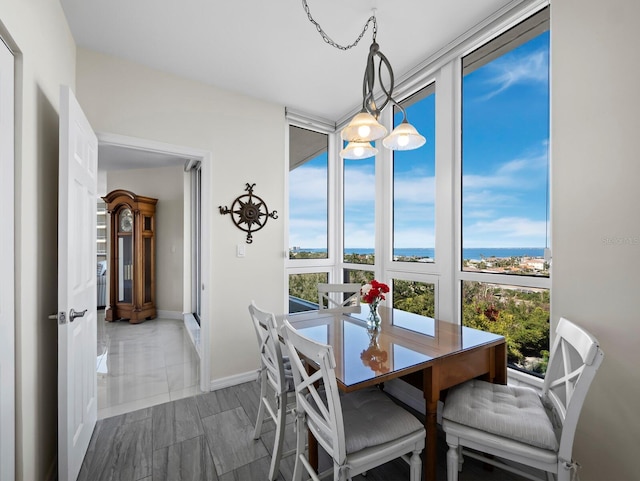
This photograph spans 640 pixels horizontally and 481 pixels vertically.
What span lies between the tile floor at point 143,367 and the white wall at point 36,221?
88cm

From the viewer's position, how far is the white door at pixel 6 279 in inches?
45.0

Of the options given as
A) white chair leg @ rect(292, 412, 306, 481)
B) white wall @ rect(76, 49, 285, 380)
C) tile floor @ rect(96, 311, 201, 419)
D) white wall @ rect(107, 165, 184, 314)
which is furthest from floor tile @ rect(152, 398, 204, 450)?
white wall @ rect(107, 165, 184, 314)

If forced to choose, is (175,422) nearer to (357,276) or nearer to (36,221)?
(36,221)

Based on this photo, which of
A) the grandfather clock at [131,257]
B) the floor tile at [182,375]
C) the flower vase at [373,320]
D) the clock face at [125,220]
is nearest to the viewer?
the flower vase at [373,320]

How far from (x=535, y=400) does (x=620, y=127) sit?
1.34 metres

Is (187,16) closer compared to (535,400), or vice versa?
(535,400)

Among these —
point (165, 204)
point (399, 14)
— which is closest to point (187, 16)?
point (399, 14)

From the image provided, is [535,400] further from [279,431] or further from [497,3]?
[497,3]

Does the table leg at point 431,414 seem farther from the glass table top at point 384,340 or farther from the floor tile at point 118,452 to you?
the floor tile at point 118,452

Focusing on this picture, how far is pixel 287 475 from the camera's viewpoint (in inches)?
65.4

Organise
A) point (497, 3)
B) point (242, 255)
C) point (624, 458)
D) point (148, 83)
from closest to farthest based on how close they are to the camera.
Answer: point (624, 458) → point (497, 3) → point (148, 83) → point (242, 255)

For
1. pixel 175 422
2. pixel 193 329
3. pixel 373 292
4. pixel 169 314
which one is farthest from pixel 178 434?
pixel 169 314

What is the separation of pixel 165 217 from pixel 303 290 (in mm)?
3397

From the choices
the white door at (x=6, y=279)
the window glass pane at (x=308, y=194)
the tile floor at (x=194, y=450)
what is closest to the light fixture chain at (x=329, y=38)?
the window glass pane at (x=308, y=194)
